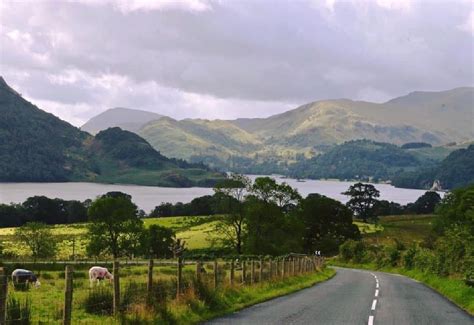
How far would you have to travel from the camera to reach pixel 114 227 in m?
108

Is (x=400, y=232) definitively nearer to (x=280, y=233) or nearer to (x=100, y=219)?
(x=280, y=233)

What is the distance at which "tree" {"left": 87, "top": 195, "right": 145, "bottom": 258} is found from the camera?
106625 millimetres

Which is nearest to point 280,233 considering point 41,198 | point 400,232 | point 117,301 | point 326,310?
point 400,232

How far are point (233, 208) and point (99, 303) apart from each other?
3393 inches

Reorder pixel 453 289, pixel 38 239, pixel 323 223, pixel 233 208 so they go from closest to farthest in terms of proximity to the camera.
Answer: pixel 453 289 < pixel 233 208 < pixel 38 239 < pixel 323 223

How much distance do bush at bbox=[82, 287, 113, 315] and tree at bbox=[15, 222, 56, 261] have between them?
8950 cm

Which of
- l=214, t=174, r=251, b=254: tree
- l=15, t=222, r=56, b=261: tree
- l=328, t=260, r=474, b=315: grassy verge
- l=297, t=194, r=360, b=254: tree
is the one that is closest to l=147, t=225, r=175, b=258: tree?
l=214, t=174, r=251, b=254: tree

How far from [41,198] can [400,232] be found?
104343 mm

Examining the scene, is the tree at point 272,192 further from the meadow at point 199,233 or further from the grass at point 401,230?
the grass at point 401,230

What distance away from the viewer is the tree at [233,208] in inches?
4099

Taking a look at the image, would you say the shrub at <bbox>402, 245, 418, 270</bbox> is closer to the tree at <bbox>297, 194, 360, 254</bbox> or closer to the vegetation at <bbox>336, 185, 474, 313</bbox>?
the vegetation at <bbox>336, 185, 474, 313</bbox>

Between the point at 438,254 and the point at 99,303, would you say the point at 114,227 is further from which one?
the point at 99,303

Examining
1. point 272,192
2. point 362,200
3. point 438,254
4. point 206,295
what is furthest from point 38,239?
point 362,200

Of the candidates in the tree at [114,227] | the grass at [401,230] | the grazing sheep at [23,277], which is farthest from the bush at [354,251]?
the grazing sheep at [23,277]
